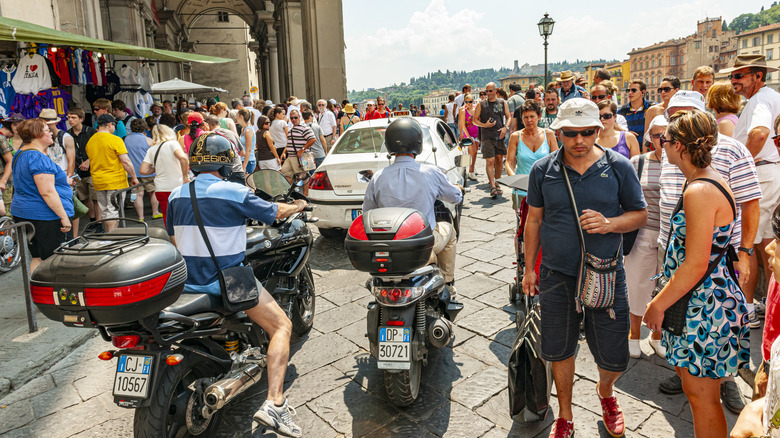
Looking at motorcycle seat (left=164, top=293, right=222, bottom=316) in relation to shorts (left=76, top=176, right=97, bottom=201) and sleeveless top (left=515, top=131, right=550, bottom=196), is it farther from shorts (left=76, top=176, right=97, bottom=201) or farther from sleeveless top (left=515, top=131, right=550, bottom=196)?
shorts (left=76, top=176, right=97, bottom=201)

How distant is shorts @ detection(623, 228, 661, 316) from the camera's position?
3.80m

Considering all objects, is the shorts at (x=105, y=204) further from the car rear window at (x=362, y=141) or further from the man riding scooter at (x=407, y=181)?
the man riding scooter at (x=407, y=181)

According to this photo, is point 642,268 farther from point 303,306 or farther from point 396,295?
point 303,306

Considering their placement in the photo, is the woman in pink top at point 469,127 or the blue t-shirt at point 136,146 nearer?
the blue t-shirt at point 136,146

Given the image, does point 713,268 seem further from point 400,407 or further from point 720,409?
point 400,407

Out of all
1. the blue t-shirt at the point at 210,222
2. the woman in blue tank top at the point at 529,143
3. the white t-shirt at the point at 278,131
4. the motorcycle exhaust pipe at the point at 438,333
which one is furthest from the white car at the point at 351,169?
the blue t-shirt at the point at 210,222

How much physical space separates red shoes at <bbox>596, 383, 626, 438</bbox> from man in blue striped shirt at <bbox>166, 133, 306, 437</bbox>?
1.65 m

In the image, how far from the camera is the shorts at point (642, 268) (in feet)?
12.5

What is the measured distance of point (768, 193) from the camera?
4.26m

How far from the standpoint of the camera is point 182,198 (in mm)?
3029

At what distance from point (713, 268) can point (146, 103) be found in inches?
517

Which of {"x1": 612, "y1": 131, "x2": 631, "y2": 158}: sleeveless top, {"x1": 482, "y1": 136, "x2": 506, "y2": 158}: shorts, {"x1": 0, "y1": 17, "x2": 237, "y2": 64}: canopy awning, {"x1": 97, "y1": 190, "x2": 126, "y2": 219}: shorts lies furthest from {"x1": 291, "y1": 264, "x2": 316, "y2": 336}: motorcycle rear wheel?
{"x1": 482, "y1": 136, "x2": 506, "y2": 158}: shorts

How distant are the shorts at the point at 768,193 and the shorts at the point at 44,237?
597 centimetres

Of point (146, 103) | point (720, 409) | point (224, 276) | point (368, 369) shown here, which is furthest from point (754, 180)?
point (146, 103)
